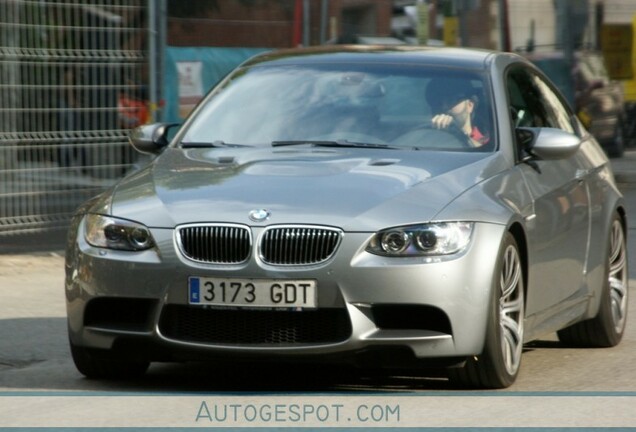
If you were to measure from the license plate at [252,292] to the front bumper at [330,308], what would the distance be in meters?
0.03

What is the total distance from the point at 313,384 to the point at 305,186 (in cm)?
86

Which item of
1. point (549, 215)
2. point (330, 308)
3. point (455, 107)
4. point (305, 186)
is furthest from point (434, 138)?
point (330, 308)

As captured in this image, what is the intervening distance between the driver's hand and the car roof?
1.40ft

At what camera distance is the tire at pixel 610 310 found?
8.52 meters

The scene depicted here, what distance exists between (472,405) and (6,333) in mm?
3391

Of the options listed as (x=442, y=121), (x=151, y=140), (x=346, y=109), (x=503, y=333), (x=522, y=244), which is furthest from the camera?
(x=151, y=140)

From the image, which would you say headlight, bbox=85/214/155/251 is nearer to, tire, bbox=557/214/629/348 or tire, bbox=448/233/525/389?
tire, bbox=448/233/525/389

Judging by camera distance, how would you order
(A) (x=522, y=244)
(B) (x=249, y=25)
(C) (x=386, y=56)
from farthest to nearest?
(B) (x=249, y=25)
(C) (x=386, y=56)
(A) (x=522, y=244)

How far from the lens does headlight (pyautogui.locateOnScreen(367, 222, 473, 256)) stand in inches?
257

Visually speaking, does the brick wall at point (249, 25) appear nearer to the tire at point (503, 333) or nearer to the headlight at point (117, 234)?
the headlight at point (117, 234)

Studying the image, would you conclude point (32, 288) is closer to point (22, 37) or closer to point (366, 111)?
point (22, 37)

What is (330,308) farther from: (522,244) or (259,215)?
(522,244)

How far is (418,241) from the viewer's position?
21.5ft

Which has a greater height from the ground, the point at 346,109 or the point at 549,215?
the point at 346,109
